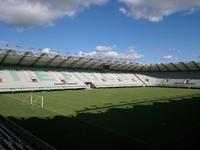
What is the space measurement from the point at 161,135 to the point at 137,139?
1685mm

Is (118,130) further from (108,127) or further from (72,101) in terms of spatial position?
(72,101)

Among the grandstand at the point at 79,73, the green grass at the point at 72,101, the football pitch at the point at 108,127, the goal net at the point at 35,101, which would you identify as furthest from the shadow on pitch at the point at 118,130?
the grandstand at the point at 79,73

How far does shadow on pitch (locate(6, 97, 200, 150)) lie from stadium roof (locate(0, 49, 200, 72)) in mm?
27712

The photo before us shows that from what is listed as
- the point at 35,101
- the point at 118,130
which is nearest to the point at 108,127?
the point at 118,130

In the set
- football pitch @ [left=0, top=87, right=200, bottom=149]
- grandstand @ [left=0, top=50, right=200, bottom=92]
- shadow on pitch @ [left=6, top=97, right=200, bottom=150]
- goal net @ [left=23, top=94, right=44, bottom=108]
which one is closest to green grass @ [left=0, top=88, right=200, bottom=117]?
goal net @ [left=23, top=94, right=44, bottom=108]

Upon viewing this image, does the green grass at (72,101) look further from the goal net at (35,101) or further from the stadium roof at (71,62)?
the stadium roof at (71,62)

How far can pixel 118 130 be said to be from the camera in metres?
14.4

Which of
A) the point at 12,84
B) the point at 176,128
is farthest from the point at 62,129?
the point at 12,84

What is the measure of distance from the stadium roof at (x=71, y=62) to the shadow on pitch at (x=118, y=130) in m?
27.7

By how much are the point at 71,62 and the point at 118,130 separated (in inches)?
1613

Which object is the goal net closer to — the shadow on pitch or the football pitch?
the football pitch

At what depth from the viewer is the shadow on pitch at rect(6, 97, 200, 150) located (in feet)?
38.3

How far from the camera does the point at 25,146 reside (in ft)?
34.1

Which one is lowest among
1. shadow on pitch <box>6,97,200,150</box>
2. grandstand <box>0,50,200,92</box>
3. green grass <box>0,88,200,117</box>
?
shadow on pitch <box>6,97,200,150</box>
